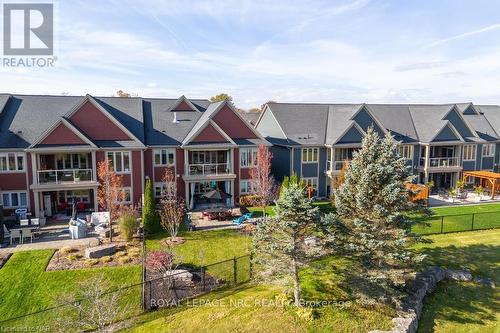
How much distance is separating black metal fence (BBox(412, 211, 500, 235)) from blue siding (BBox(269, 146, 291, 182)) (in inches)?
512

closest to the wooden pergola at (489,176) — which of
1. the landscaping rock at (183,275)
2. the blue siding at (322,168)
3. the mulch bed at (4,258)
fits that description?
the blue siding at (322,168)

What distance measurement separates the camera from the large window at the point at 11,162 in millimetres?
26355

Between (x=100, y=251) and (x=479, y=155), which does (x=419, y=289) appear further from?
(x=479, y=155)

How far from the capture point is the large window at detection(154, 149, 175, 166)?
30422 mm

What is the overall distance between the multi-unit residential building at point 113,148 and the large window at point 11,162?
6 centimetres

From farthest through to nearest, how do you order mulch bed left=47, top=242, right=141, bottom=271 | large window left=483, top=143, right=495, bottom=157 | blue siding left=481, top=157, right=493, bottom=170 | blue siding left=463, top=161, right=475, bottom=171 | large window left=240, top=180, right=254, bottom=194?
blue siding left=481, top=157, right=493, bottom=170
large window left=483, top=143, right=495, bottom=157
blue siding left=463, top=161, right=475, bottom=171
large window left=240, top=180, right=254, bottom=194
mulch bed left=47, top=242, right=141, bottom=271

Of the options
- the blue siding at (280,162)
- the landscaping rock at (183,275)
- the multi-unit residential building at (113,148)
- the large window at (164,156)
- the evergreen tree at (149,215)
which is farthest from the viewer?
the blue siding at (280,162)

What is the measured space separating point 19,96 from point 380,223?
29.8 meters

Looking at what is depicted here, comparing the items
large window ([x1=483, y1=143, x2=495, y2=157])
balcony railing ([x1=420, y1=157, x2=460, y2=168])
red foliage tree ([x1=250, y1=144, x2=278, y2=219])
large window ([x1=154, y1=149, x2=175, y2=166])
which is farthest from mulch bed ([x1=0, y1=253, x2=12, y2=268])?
large window ([x1=483, y1=143, x2=495, y2=157])

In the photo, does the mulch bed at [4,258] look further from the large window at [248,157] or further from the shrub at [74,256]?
the large window at [248,157]

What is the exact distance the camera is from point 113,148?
2831cm

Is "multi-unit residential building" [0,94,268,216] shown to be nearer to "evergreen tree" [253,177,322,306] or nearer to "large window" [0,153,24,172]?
"large window" [0,153,24,172]

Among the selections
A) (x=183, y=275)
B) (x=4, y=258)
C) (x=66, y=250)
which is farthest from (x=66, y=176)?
(x=183, y=275)

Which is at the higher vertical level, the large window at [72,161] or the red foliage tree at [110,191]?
the large window at [72,161]
